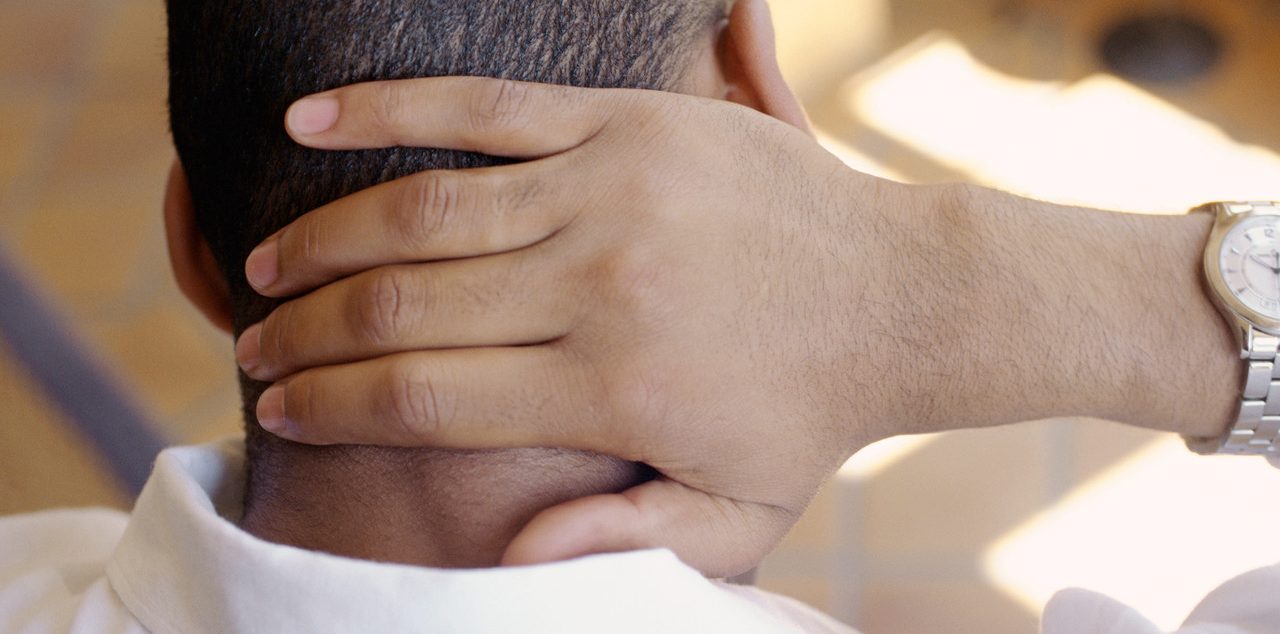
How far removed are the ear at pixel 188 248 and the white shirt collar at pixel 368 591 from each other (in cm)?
23

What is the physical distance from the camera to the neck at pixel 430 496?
78cm

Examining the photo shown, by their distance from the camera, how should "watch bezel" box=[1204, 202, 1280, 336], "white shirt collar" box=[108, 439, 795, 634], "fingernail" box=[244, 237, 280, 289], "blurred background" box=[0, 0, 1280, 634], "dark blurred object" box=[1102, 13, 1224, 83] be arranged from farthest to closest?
"dark blurred object" box=[1102, 13, 1224, 83] → "blurred background" box=[0, 0, 1280, 634] → "watch bezel" box=[1204, 202, 1280, 336] → "fingernail" box=[244, 237, 280, 289] → "white shirt collar" box=[108, 439, 795, 634]

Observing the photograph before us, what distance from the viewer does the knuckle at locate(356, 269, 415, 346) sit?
77cm

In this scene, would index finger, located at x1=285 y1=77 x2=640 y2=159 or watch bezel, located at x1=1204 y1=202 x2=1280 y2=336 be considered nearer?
index finger, located at x1=285 y1=77 x2=640 y2=159

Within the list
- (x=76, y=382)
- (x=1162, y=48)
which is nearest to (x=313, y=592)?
(x=76, y=382)

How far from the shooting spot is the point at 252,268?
804mm

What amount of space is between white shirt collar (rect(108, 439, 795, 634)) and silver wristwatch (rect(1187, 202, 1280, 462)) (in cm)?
47

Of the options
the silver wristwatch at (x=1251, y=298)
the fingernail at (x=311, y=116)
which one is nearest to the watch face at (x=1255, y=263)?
the silver wristwatch at (x=1251, y=298)

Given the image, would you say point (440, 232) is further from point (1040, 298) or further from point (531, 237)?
point (1040, 298)

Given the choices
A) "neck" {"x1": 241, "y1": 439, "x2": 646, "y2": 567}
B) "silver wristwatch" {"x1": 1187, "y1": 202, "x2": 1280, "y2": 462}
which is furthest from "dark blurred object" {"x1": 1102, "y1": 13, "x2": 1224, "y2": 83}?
"neck" {"x1": 241, "y1": 439, "x2": 646, "y2": 567}

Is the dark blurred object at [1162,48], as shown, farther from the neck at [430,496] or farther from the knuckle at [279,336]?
the knuckle at [279,336]

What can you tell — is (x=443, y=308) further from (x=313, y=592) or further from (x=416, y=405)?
(x=313, y=592)

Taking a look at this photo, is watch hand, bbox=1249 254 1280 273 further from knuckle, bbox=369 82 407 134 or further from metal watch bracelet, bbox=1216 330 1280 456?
knuckle, bbox=369 82 407 134

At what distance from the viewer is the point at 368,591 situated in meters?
0.69
